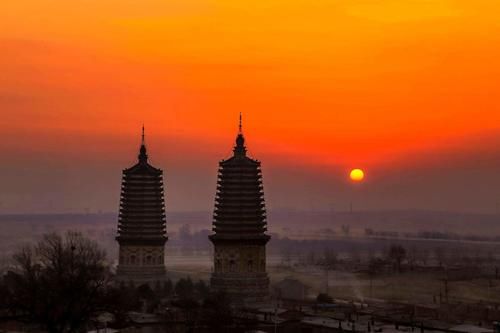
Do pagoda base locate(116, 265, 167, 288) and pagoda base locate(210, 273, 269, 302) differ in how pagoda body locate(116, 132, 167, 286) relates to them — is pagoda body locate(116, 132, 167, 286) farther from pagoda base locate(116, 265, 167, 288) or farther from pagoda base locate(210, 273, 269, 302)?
pagoda base locate(210, 273, 269, 302)

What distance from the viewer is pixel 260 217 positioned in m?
111

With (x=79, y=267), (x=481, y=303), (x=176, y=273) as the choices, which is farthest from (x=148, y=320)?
(x=176, y=273)

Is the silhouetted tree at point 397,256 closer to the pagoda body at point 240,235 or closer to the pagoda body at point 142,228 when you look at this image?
the pagoda body at point 142,228

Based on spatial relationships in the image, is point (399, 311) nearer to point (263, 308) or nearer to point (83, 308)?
point (263, 308)

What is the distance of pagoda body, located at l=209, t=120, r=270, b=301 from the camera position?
108625 mm

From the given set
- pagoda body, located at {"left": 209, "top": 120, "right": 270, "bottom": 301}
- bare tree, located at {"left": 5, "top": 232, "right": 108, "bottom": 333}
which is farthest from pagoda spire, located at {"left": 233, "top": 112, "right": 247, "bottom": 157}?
bare tree, located at {"left": 5, "top": 232, "right": 108, "bottom": 333}

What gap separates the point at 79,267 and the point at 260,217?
136 feet

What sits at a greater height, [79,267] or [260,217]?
[260,217]

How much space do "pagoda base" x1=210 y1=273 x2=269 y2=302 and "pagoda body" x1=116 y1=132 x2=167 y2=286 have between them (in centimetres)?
1112

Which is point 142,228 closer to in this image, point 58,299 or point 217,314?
point 217,314

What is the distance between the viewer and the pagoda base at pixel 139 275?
383 feet

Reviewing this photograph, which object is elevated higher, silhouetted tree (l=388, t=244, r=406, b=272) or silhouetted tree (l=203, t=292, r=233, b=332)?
silhouetted tree (l=388, t=244, r=406, b=272)

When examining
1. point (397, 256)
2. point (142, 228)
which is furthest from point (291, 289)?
point (397, 256)

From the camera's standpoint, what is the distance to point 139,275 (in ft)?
384
